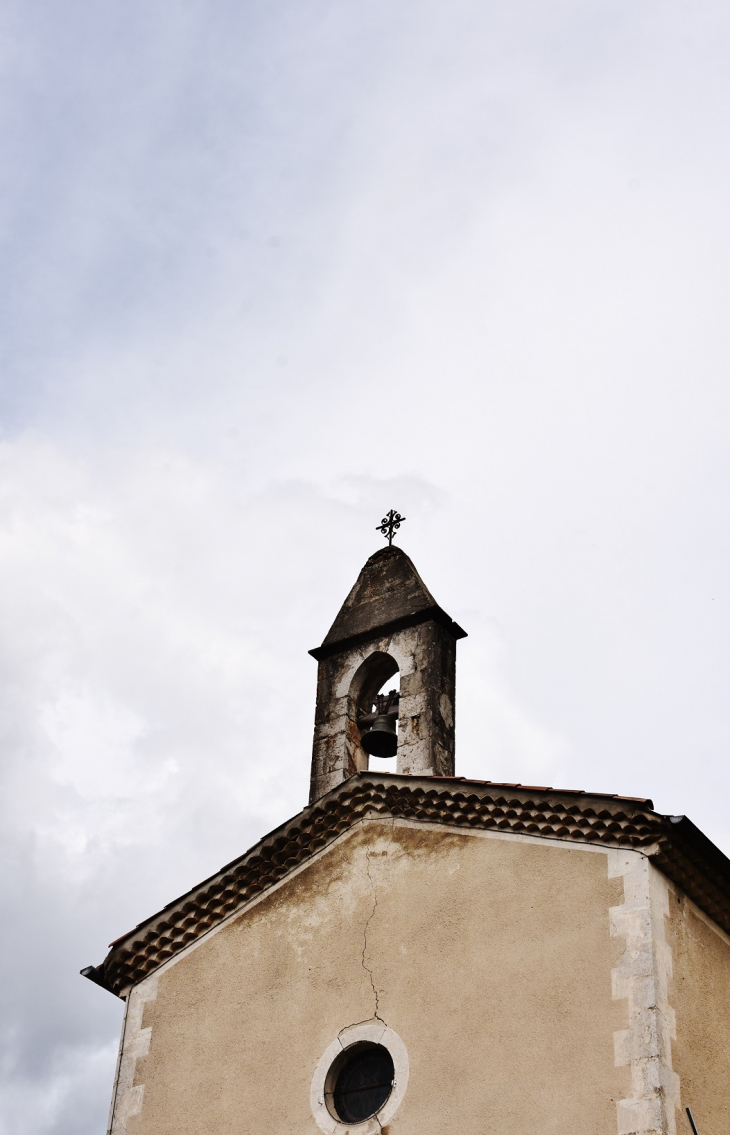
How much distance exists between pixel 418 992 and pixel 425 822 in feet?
4.64

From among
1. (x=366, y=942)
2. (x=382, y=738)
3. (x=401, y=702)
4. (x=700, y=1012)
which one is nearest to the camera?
(x=700, y=1012)

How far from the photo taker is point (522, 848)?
35.2ft

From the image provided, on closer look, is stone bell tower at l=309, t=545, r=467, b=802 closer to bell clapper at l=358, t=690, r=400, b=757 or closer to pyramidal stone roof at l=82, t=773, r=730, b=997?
bell clapper at l=358, t=690, r=400, b=757

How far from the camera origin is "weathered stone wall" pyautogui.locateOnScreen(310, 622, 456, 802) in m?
12.9

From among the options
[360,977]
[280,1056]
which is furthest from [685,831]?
[280,1056]

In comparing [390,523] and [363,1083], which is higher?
[390,523]

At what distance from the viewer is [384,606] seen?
14.0 m

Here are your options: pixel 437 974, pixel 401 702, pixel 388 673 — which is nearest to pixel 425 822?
pixel 437 974

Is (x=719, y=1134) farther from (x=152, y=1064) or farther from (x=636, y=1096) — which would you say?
(x=152, y=1064)

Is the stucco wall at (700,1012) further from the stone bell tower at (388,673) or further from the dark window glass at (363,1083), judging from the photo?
the stone bell tower at (388,673)

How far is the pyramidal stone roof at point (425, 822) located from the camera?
10289 millimetres

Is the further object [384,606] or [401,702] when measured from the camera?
[384,606]

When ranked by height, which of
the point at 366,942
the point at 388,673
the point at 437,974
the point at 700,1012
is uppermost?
the point at 388,673

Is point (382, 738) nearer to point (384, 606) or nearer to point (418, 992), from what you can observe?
point (384, 606)
